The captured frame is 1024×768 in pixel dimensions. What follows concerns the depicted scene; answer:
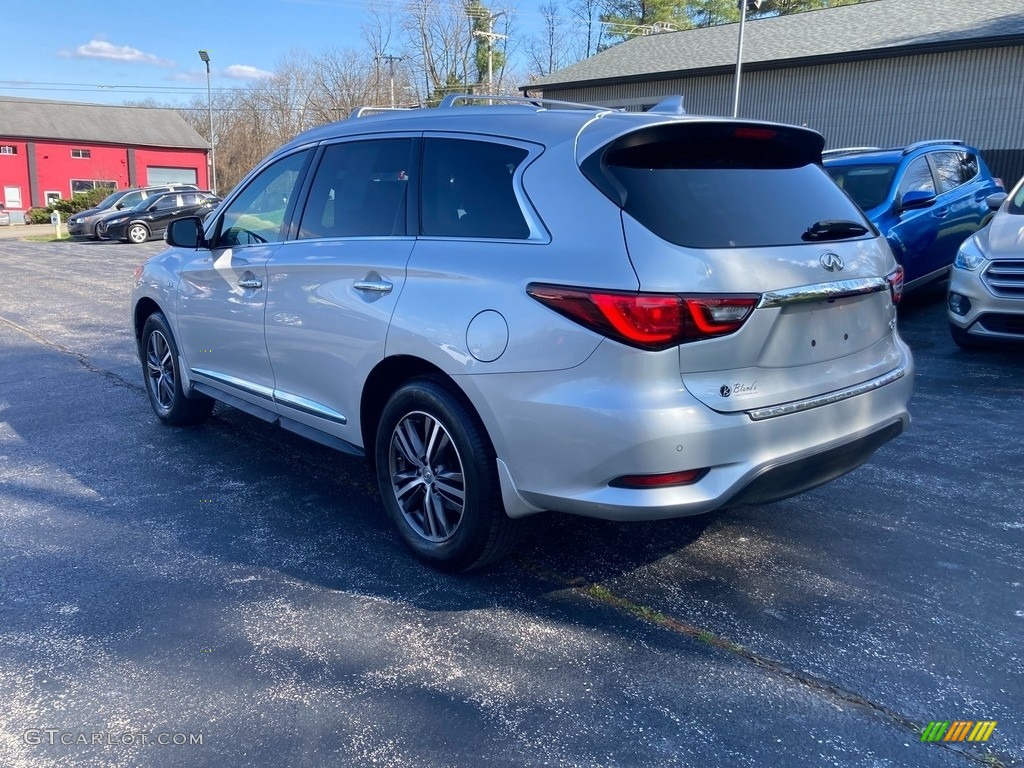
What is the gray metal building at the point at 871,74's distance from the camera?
20184 mm

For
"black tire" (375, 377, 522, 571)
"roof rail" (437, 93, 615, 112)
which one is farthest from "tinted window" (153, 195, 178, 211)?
"black tire" (375, 377, 522, 571)

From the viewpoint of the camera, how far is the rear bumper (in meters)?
2.91

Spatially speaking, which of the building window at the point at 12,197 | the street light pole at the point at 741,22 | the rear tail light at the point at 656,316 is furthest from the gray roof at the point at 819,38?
the building window at the point at 12,197

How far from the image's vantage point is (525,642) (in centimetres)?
318

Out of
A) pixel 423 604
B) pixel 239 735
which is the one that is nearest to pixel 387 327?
pixel 423 604

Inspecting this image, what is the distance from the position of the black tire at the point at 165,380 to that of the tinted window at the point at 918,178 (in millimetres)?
7226

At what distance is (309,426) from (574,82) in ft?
89.4

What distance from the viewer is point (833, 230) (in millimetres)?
3504

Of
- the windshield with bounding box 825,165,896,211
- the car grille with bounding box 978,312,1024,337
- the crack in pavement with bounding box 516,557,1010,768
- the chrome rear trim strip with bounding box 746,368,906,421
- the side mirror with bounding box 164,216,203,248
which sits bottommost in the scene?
the crack in pavement with bounding box 516,557,1010,768

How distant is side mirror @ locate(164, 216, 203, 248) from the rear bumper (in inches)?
109

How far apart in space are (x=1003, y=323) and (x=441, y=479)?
5.80m

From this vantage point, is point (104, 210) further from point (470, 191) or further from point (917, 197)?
point (470, 191)

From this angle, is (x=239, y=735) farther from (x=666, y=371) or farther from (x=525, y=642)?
(x=666, y=371)

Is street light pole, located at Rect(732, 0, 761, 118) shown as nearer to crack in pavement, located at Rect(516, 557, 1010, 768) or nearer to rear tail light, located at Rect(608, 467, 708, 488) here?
crack in pavement, located at Rect(516, 557, 1010, 768)
